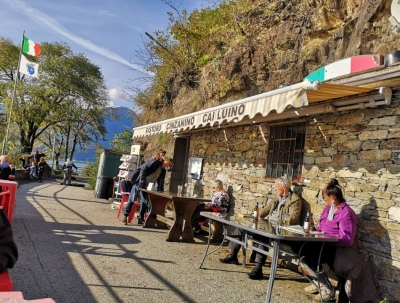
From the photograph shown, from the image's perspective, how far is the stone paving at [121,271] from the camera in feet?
12.8

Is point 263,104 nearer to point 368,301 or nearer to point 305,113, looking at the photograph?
point 305,113

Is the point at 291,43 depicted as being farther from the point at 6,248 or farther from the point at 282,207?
the point at 6,248

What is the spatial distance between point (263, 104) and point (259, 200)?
2.48 m

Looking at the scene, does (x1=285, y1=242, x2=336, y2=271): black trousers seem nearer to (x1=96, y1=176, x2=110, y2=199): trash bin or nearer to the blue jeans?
the blue jeans

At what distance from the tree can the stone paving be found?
84.6 feet

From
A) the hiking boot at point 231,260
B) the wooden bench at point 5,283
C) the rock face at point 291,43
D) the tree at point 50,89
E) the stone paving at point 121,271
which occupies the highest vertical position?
the tree at point 50,89

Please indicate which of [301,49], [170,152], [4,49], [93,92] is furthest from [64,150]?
[301,49]

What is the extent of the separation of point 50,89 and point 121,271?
94.6 ft

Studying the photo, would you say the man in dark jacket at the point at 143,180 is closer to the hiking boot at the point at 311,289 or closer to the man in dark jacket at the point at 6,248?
the hiking boot at the point at 311,289

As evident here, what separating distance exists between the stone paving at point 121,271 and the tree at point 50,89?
25.8 meters

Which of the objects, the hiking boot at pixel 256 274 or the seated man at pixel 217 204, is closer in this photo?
the hiking boot at pixel 256 274

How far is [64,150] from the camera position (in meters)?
40.9

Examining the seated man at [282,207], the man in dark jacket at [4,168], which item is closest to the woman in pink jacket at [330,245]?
the seated man at [282,207]

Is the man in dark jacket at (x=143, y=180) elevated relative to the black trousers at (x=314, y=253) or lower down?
elevated
